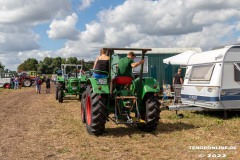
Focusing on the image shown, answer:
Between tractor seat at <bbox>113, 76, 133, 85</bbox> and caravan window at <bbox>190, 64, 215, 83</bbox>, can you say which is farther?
caravan window at <bbox>190, 64, 215, 83</bbox>

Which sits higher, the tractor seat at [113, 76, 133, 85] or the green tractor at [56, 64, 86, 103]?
the tractor seat at [113, 76, 133, 85]

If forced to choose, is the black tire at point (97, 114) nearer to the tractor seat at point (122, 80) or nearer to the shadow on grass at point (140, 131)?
the shadow on grass at point (140, 131)

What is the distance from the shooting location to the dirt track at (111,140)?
5840 millimetres

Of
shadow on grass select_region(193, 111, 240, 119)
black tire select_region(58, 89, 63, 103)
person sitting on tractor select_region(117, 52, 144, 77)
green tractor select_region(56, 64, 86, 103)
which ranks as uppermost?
person sitting on tractor select_region(117, 52, 144, 77)

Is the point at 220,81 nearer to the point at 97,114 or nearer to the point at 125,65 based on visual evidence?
the point at 125,65

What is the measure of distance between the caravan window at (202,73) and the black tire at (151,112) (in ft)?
10.2

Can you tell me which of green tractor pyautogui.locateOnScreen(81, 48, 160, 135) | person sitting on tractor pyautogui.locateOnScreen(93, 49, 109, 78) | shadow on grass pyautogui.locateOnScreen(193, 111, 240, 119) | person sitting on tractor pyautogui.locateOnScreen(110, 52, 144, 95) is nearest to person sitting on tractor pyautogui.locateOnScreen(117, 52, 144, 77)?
person sitting on tractor pyautogui.locateOnScreen(110, 52, 144, 95)

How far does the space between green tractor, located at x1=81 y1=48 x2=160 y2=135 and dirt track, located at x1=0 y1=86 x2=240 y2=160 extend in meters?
0.32

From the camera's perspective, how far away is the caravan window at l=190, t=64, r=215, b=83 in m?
10.1

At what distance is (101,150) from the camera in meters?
6.10

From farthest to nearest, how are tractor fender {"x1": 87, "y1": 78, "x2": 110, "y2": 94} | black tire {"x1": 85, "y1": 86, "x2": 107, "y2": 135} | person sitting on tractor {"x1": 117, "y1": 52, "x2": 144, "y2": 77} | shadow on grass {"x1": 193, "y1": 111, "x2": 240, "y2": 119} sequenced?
1. shadow on grass {"x1": 193, "y1": 111, "x2": 240, "y2": 119}
2. person sitting on tractor {"x1": 117, "y1": 52, "x2": 144, "y2": 77}
3. tractor fender {"x1": 87, "y1": 78, "x2": 110, "y2": 94}
4. black tire {"x1": 85, "y1": 86, "x2": 107, "y2": 135}

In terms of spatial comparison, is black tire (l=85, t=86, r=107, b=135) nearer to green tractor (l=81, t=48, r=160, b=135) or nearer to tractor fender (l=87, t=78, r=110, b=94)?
green tractor (l=81, t=48, r=160, b=135)

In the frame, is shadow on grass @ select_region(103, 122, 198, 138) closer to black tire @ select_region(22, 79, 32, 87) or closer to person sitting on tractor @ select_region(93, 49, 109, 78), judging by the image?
person sitting on tractor @ select_region(93, 49, 109, 78)

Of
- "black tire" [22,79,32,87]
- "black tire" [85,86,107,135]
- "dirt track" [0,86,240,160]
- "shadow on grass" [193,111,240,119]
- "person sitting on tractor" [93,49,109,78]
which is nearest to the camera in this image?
"dirt track" [0,86,240,160]
